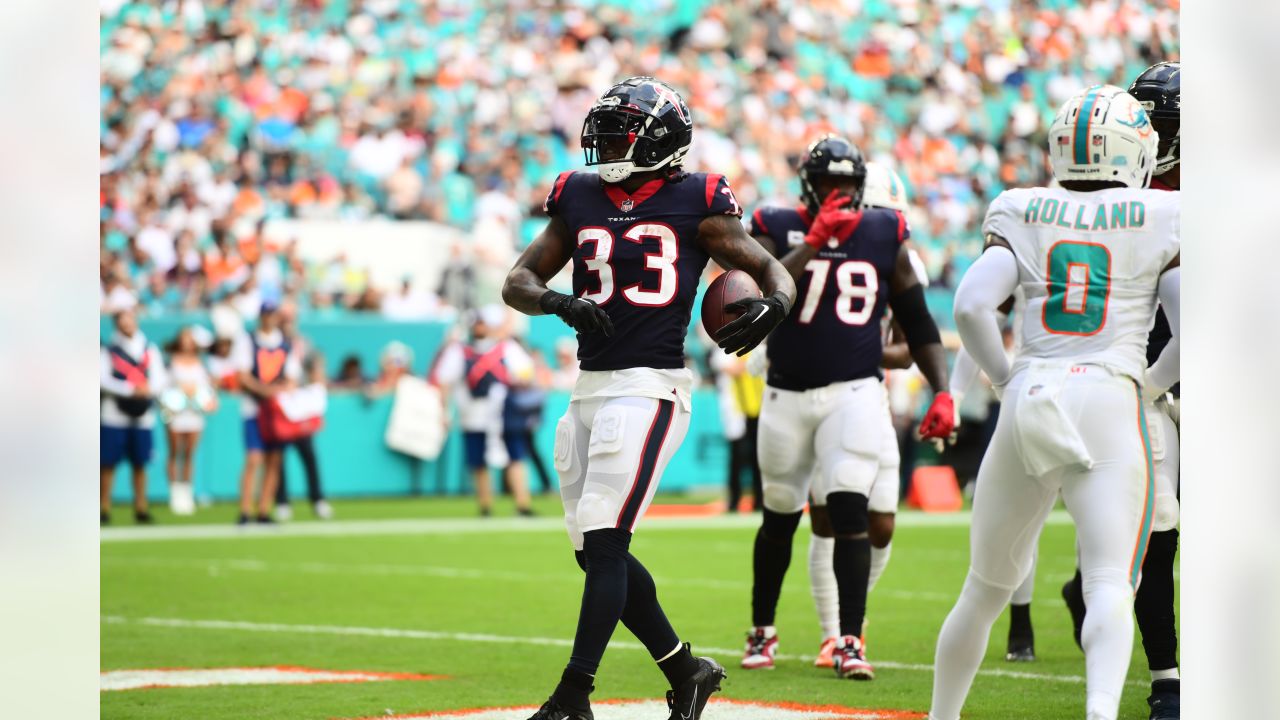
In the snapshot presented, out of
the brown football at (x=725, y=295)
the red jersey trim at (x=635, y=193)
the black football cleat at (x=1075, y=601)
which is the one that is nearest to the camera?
the brown football at (x=725, y=295)

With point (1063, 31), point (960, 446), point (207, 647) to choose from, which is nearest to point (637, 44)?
point (1063, 31)

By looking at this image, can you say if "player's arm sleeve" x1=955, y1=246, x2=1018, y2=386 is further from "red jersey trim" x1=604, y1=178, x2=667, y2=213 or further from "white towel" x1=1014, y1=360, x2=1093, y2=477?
"red jersey trim" x1=604, y1=178, x2=667, y2=213

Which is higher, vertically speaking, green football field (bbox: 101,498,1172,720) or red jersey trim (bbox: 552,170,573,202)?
red jersey trim (bbox: 552,170,573,202)

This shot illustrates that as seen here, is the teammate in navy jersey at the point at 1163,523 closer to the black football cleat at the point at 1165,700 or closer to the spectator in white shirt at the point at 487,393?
the black football cleat at the point at 1165,700

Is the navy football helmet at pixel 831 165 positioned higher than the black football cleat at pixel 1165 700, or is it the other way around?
the navy football helmet at pixel 831 165

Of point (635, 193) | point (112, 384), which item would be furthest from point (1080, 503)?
point (112, 384)

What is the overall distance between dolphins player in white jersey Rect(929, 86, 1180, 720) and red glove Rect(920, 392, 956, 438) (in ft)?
2.98

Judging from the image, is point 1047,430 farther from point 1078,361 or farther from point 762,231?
point 762,231

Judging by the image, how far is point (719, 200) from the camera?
Result: 5.36 metres

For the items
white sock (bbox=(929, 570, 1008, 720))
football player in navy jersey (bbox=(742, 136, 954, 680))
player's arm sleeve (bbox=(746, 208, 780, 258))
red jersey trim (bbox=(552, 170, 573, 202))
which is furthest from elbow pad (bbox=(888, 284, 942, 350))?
white sock (bbox=(929, 570, 1008, 720))

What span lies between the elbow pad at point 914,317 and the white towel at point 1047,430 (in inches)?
93.0

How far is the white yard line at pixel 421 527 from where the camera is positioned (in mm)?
13805

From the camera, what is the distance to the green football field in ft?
20.6

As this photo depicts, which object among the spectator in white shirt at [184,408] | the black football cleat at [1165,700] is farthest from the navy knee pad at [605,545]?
the spectator in white shirt at [184,408]
